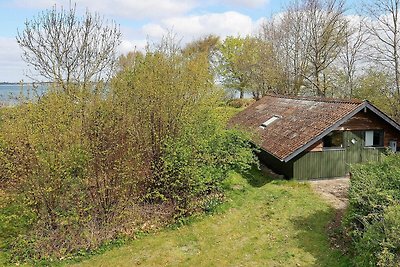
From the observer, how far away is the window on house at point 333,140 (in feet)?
53.5

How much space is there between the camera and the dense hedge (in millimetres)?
7711

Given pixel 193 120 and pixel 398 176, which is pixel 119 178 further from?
pixel 398 176

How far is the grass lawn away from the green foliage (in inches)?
32.7

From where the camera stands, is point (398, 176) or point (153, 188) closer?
point (398, 176)

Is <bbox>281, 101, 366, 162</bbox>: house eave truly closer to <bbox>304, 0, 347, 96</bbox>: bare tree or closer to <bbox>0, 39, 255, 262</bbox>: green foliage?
<bbox>0, 39, 255, 262</bbox>: green foliage

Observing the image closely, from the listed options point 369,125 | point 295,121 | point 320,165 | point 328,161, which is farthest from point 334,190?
point 295,121

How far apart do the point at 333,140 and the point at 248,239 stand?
25.4ft

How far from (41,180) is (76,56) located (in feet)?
33.9

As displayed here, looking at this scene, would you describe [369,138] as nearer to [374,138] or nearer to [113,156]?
[374,138]

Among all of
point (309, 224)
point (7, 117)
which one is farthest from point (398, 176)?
point (7, 117)

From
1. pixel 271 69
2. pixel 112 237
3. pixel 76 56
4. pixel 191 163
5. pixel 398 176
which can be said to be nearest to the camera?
pixel 398 176

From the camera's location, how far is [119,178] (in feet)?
38.3

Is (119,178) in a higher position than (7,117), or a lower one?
lower

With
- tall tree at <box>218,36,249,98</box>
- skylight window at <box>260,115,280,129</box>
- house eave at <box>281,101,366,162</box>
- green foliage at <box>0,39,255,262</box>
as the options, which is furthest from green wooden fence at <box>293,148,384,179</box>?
tall tree at <box>218,36,249,98</box>
